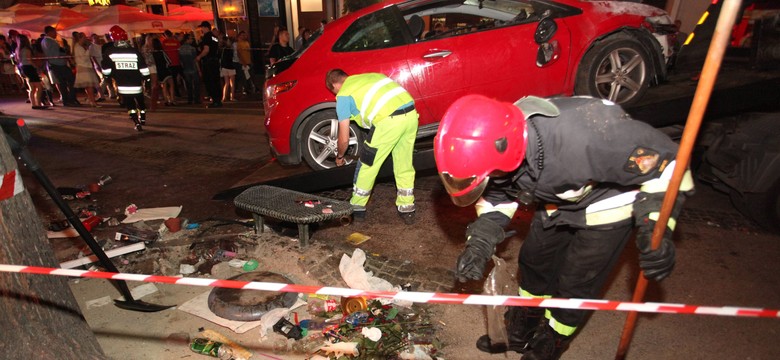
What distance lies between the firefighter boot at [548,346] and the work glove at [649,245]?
793mm

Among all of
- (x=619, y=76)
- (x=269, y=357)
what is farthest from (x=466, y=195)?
(x=619, y=76)

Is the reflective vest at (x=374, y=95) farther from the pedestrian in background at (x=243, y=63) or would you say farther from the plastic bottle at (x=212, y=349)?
the pedestrian in background at (x=243, y=63)

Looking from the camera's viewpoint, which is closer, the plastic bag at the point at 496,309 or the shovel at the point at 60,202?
the plastic bag at the point at 496,309

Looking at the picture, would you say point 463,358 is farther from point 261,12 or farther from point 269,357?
point 261,12

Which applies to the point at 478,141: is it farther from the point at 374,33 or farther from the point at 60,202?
the point at 374,33

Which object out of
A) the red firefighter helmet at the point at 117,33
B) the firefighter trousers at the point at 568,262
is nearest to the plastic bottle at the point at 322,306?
the firefighter trousers at the point at 568,262

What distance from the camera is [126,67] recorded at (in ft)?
28.3

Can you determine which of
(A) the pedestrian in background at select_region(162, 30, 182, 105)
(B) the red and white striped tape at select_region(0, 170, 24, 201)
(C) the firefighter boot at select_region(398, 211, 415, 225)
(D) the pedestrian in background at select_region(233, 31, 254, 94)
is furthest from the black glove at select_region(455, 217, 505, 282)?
(A) the pedestrian in background at select_region(162, 30, 182, 105)

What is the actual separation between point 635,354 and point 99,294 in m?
3.97

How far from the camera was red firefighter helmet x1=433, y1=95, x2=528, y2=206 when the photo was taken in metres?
1.94

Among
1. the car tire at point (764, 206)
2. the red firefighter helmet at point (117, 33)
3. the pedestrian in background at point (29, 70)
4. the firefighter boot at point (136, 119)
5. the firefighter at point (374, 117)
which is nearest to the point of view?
the car tire at point (764, 206)

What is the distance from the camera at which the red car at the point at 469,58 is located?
4660 millimetres

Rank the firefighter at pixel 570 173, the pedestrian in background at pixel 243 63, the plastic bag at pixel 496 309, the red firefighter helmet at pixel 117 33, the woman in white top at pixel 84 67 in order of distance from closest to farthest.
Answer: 1. the firefighter at pixel 570 173
2. the plastic bag at pixel 496 309
3. the red firefighter helmet at pixel 117 33
4. the woman in white top at pixel 84 67
5. the pedestrian in background at pixel 243 63

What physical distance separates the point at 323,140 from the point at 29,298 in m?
3.23
